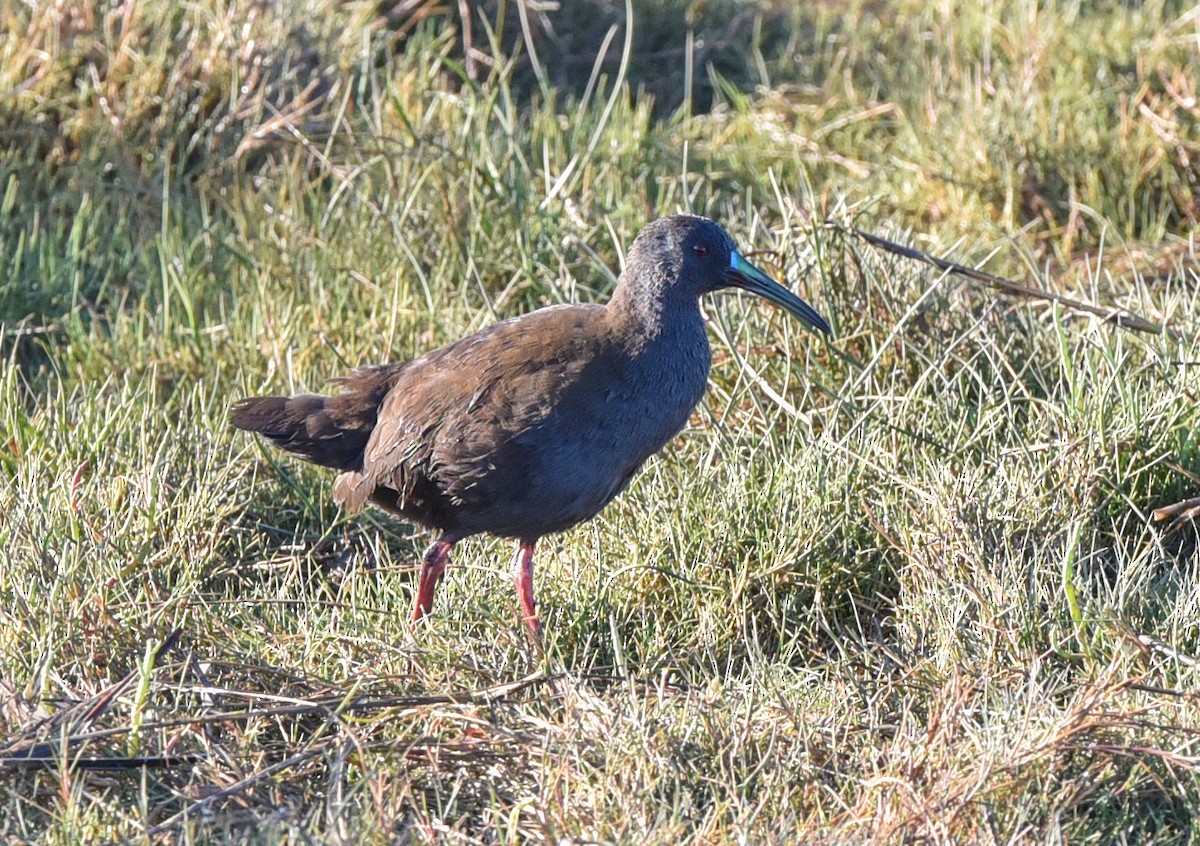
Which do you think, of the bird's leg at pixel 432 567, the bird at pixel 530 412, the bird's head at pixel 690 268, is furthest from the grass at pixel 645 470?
the bird's head at pixel 690 268

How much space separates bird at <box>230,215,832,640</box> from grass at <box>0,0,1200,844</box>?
0.20 meters

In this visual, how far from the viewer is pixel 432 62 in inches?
259

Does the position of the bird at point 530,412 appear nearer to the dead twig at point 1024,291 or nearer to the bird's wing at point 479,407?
the bird's wing at point 479,407

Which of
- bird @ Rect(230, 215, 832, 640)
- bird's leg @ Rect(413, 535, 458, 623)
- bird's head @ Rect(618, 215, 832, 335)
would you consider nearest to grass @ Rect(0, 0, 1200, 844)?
bird's leg @ Rect(413, 535, 458, 623)

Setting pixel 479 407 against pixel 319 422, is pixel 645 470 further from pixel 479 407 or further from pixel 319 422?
pixel 319 422

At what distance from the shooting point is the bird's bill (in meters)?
3.96

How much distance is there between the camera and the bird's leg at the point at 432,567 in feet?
12.4

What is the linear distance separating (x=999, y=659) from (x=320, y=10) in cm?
410

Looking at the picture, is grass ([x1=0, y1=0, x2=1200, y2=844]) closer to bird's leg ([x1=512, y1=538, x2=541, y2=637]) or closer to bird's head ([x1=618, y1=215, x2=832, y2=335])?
bird's leg ([x1=512, y1=538, x2=541, y2=637])

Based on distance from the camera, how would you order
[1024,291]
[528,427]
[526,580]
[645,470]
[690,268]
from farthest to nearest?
[1024,291] → [645,470] → [690,268] → [526,580] → [528,427]

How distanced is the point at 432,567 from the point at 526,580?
258mm

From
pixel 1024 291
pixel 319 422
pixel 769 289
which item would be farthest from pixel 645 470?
pixel 1024 291

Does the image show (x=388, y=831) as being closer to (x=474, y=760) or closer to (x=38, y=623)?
(x=474, y=760)

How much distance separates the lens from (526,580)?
374cm
